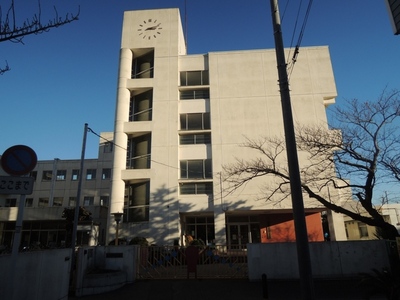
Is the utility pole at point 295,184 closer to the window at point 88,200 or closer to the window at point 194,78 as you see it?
the window at point 194,78

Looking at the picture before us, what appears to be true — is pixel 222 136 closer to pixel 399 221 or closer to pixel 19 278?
pixel 19 278

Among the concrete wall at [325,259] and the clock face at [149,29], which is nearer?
the concrete wall at [325,259]

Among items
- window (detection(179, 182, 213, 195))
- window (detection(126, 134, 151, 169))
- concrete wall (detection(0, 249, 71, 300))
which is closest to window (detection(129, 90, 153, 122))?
window (detection(126, 134, 151, 169))

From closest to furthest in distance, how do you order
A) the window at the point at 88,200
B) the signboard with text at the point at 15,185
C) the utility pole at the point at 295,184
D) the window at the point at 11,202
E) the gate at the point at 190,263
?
the signboard with text at the point at 15,185 < the utility pole at the point at 295,184 < the gate at the point at 190,263 < the window at the point at 88,200 < the window at the point at 11,202

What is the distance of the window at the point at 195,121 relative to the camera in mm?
29359

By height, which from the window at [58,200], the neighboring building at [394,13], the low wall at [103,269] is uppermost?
the window at [58,200]

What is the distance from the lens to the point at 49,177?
148 feet

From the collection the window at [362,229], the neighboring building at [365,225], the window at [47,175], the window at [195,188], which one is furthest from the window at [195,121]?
the window at [47,175]

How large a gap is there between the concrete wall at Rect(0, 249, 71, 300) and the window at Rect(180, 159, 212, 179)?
1826 cm

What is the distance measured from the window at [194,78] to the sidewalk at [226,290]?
2152 centimetres

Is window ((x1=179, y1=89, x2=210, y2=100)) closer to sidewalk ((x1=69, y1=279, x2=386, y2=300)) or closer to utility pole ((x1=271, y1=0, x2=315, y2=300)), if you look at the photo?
sidewalk ((x1=69, y1=279, x2=386, y2=300))

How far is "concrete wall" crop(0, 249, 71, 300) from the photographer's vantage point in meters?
6.02

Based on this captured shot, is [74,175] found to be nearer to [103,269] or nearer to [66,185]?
[66,185]

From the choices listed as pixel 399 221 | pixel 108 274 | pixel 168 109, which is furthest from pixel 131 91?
pixel 399 221
